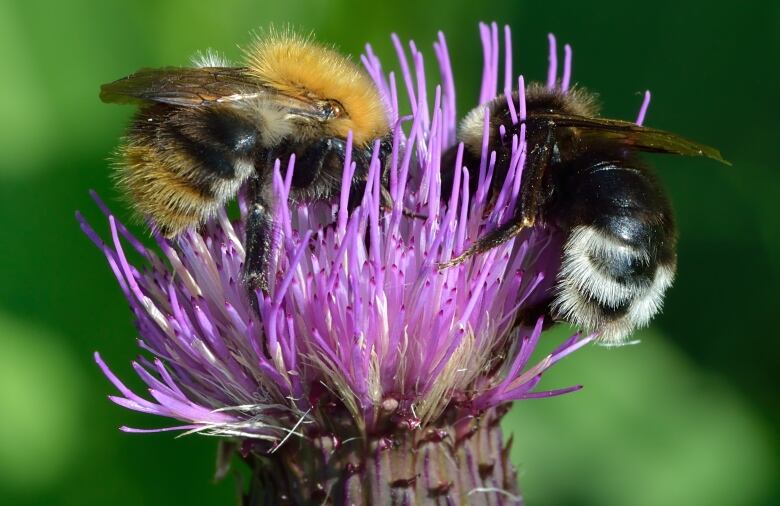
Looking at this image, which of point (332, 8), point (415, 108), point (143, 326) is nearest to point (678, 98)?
point (332, 8)

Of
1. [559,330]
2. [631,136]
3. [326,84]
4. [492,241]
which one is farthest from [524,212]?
[559,330]

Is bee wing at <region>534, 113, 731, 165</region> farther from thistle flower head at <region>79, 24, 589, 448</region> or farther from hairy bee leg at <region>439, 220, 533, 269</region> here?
hairy bee leg at <region>439, 220, 533, 269</region>

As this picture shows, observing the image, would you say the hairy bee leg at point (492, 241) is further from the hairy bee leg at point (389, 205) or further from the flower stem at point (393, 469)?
the flower stem at point (393, 469)

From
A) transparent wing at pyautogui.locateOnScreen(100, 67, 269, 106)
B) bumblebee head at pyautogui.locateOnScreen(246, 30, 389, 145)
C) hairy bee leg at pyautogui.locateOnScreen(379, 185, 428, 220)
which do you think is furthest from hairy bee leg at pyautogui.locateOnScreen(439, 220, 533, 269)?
transparent wing at pyautogui.locateOnScreen(100, 67, 269, 106)

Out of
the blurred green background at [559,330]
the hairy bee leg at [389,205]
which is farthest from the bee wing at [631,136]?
the blurred green background at [559,330]

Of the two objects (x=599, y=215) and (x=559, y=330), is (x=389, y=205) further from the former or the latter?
(x=559, y=330)
